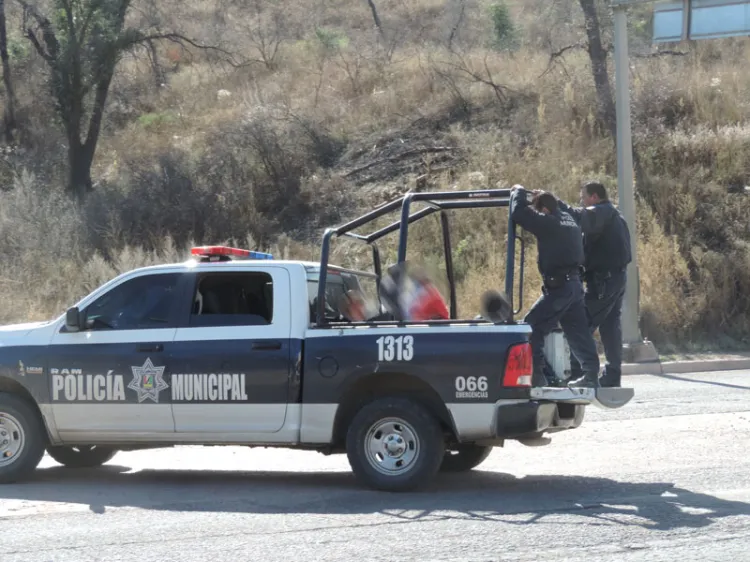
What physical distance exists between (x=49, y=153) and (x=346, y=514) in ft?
80.3

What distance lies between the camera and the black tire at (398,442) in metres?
7.66

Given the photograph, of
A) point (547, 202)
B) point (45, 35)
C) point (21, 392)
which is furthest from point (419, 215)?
point (45, 35)

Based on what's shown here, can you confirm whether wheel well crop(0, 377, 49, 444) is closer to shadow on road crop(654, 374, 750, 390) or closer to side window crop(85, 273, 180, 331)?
side window crop(85, 273, 180, 331)

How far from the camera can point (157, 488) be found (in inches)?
Result: 332

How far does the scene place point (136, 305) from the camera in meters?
8.51

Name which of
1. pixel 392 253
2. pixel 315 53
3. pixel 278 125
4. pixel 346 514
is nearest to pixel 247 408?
pixel 346 514

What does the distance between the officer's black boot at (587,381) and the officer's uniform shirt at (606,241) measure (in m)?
1.06

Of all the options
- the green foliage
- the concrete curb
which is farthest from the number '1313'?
the green foliage

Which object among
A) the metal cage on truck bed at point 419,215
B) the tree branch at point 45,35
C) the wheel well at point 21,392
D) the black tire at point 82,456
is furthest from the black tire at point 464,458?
the tree branch at point 45,35

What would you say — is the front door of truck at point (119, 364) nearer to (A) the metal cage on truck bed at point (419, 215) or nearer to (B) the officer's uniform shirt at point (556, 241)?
(A) the metal cage on truck bed at point (419, 215)

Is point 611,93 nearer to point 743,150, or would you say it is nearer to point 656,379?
point 743,150

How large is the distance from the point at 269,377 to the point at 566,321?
2484 millimetres

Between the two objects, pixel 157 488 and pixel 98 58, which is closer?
pixel 157 488

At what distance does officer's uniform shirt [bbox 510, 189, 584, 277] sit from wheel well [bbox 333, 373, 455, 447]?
1.41 m
